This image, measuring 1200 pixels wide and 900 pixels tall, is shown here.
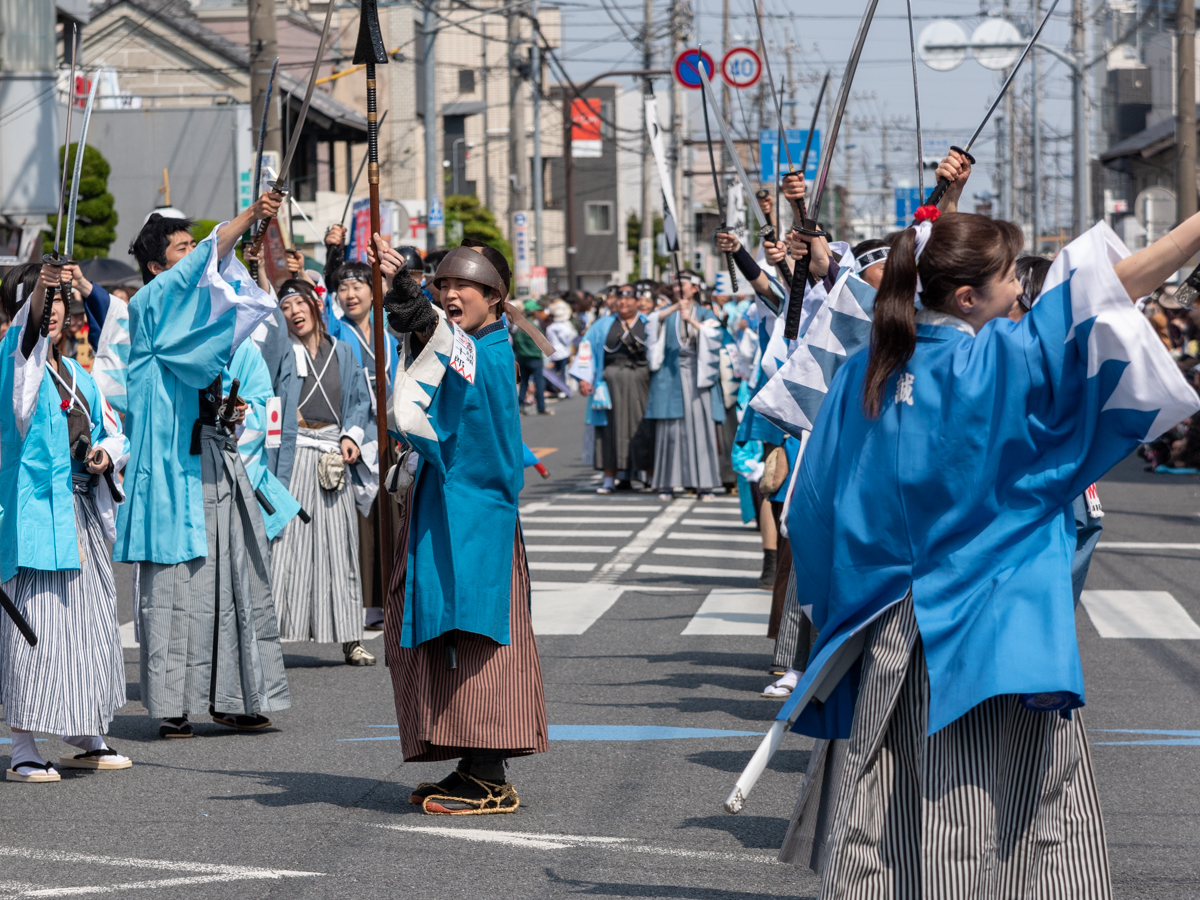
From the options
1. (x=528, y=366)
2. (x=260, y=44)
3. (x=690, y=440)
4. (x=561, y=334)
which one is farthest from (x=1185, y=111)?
(x=260, y=44)

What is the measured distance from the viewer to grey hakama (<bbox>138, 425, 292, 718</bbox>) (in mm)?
6062

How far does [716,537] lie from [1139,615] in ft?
14.2

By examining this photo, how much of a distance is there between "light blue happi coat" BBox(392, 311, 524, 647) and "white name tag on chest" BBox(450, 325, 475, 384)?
0.04 feet

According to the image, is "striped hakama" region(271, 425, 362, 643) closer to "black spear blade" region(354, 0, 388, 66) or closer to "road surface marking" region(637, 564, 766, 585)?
"black spear blade" region(354, 0, 388, 66)

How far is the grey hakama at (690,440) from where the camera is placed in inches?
608

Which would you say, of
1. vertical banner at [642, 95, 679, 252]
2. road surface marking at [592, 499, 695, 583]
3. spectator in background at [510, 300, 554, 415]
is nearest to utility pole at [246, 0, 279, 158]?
road surface marking at [592, 499, 695, 583]

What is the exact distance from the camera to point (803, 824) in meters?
3.74

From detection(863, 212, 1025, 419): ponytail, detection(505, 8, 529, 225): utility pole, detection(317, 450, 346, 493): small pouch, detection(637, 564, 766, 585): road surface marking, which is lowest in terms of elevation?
detection(637, 564, 766, 585): road surface marking

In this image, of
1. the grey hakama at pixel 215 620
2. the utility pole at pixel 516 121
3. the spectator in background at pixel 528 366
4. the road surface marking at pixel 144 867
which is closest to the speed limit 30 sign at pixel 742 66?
the spectator in background at pixel 528 366

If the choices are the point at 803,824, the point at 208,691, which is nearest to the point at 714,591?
the point at 208,691

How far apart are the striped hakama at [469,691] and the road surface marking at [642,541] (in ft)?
18.2

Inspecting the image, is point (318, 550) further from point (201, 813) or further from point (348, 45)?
point (348, 45)

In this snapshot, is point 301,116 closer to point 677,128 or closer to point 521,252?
point 521,252

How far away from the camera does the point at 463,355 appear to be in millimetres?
4730
